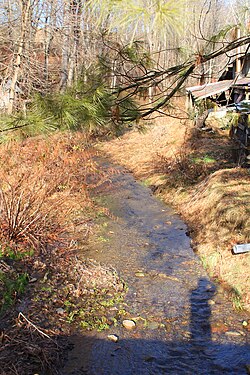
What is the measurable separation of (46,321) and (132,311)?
1.19 metres

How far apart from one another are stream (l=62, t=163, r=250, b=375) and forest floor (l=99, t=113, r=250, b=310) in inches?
13.4

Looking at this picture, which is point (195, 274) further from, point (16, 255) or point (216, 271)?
point (16, 255)

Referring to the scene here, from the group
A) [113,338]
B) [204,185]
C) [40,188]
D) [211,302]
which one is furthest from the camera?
[204,185]

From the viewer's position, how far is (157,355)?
4434mm

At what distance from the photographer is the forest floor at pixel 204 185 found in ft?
21.0

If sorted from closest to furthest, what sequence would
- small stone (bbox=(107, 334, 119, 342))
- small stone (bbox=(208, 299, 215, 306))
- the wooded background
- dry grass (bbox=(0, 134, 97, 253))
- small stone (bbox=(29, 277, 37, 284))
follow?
the wooded background < small stone (bbox=(107, 334, 119, 342)) < small stone (bbox=(208, 299, 215, 306)) < small stone (bbox=(29, 277, 37, 284)) < dry grass (bbox=(0, 134, 97, 253))

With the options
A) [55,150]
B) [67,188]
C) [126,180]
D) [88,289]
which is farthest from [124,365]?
[126,180]

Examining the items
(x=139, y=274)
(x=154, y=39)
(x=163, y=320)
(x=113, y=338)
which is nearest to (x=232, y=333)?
(x=163, y=320)

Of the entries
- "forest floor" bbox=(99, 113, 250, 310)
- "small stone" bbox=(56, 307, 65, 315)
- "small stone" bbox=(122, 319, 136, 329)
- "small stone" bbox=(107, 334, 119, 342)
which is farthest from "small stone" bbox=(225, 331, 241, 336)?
"small stone" bbox=(56, 307, 65, 315)

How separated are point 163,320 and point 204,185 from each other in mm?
5388

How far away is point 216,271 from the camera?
6.44 meters

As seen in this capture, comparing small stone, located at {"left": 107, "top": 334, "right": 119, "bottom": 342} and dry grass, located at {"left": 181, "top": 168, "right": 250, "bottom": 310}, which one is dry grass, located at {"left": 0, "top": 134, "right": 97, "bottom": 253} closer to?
small stone, located at {"left": 107, "top": 334, "right": 119, "bottom": 342}

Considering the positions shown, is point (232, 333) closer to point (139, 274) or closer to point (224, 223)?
point (139, 274)

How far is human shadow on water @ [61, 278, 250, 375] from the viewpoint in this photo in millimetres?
4188
